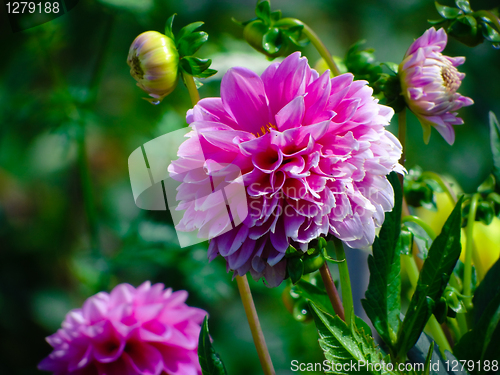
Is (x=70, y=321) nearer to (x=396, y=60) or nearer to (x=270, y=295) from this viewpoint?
(x=270, y=295)

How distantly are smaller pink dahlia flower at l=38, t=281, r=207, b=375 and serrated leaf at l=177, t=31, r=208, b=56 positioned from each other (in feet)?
0.70

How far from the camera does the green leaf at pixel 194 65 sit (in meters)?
0.30

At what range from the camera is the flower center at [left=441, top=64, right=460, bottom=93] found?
13.1 inches

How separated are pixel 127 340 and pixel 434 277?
0.25m

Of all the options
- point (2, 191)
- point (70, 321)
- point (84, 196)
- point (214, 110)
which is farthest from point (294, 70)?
point (2, 191)

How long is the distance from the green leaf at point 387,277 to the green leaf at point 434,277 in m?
0.01

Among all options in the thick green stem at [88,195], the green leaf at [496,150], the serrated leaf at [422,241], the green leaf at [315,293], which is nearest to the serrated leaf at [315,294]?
the green leaf at [315,293]

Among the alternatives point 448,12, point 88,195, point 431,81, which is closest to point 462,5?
point 448,12

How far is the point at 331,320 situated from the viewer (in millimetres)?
257

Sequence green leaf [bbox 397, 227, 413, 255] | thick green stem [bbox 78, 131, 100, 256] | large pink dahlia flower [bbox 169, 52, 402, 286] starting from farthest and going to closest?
thick green stem [bbox 78, 131, 100, 256] → green leaf [bbox 397, 227, 413, 255] → large pink dahlia flower [bbox 169, 52, 402, 286]

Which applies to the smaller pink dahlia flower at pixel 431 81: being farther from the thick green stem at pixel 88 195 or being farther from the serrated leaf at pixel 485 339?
the thick green stem at pixel 88 195

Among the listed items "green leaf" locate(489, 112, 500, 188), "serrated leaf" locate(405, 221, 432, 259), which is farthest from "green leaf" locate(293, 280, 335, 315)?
"green leaf" locate(489, 112, 500, 188)

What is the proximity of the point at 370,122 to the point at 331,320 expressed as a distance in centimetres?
12

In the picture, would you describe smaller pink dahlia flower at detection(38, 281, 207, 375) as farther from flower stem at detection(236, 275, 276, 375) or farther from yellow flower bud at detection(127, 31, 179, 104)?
yellow flower bud at detection(127, 31, 179, 104)
